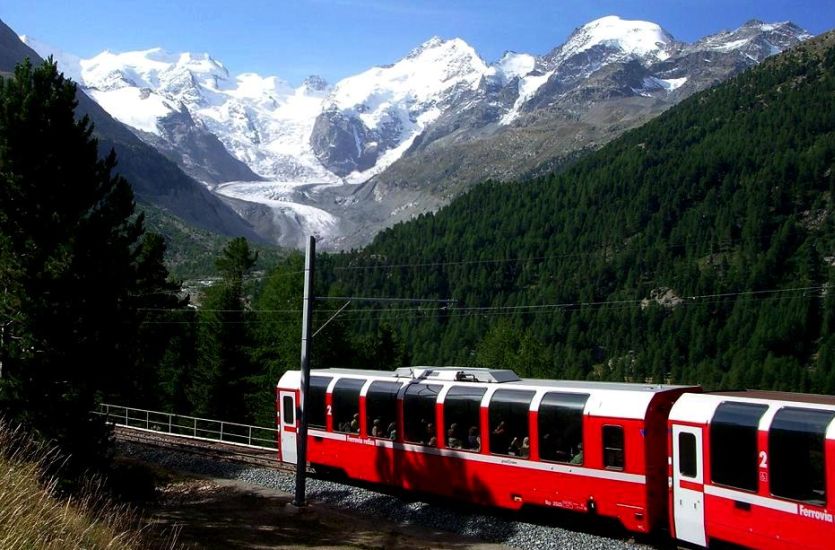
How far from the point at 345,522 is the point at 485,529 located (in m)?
4.04

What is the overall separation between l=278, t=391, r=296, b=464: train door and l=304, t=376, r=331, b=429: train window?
1167 mm

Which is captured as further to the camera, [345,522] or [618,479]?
[345,522]

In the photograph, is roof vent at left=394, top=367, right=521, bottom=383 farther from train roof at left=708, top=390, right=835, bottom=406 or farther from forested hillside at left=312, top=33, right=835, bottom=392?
forested hillside at left=312, top=33, right=835, bottom=392

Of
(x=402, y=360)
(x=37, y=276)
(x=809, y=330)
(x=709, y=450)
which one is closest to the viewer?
(x=709, y=450)

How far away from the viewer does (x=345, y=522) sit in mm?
22250

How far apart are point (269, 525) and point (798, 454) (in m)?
13.4

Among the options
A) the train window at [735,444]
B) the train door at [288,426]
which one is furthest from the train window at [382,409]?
the train window at [735,444]

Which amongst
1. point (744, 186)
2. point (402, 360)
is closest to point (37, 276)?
point (402, 360)

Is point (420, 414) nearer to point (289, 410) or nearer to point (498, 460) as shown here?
point (498, 460)

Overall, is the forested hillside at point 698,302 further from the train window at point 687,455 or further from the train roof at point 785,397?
the train roof at point 785,397

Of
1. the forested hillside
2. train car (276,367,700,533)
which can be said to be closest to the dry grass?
train car (276,367,700,533)

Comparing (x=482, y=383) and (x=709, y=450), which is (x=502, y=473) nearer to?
(x=482, y=383)

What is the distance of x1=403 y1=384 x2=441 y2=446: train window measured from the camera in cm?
2347

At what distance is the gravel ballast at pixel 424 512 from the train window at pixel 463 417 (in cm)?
199
